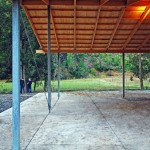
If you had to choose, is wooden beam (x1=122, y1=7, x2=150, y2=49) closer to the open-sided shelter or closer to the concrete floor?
the open-sided shelter

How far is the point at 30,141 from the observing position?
5.98 m

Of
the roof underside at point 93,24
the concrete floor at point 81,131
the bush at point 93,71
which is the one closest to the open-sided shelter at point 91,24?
the roof underside at point 93,24

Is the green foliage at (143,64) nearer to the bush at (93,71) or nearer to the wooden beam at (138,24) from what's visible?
the bush at (93,71)

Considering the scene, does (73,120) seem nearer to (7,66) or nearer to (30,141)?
(30,141)

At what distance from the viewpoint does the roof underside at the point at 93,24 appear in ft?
32.9

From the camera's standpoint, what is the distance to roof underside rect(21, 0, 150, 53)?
32.9ft

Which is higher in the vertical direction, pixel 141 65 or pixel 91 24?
pixel 91 24

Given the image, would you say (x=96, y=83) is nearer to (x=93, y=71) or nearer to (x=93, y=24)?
(x=93, y=71)

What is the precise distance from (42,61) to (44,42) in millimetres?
7762

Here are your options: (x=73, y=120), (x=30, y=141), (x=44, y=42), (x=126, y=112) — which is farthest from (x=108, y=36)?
(x=30, y=141)

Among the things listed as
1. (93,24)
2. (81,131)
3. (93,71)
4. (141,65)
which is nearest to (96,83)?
(93,71)

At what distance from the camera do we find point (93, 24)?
1251cm

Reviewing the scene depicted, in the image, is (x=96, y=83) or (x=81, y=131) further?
(x=96, y=83)

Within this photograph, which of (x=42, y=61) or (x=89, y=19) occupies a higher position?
(x=89, y=19)
